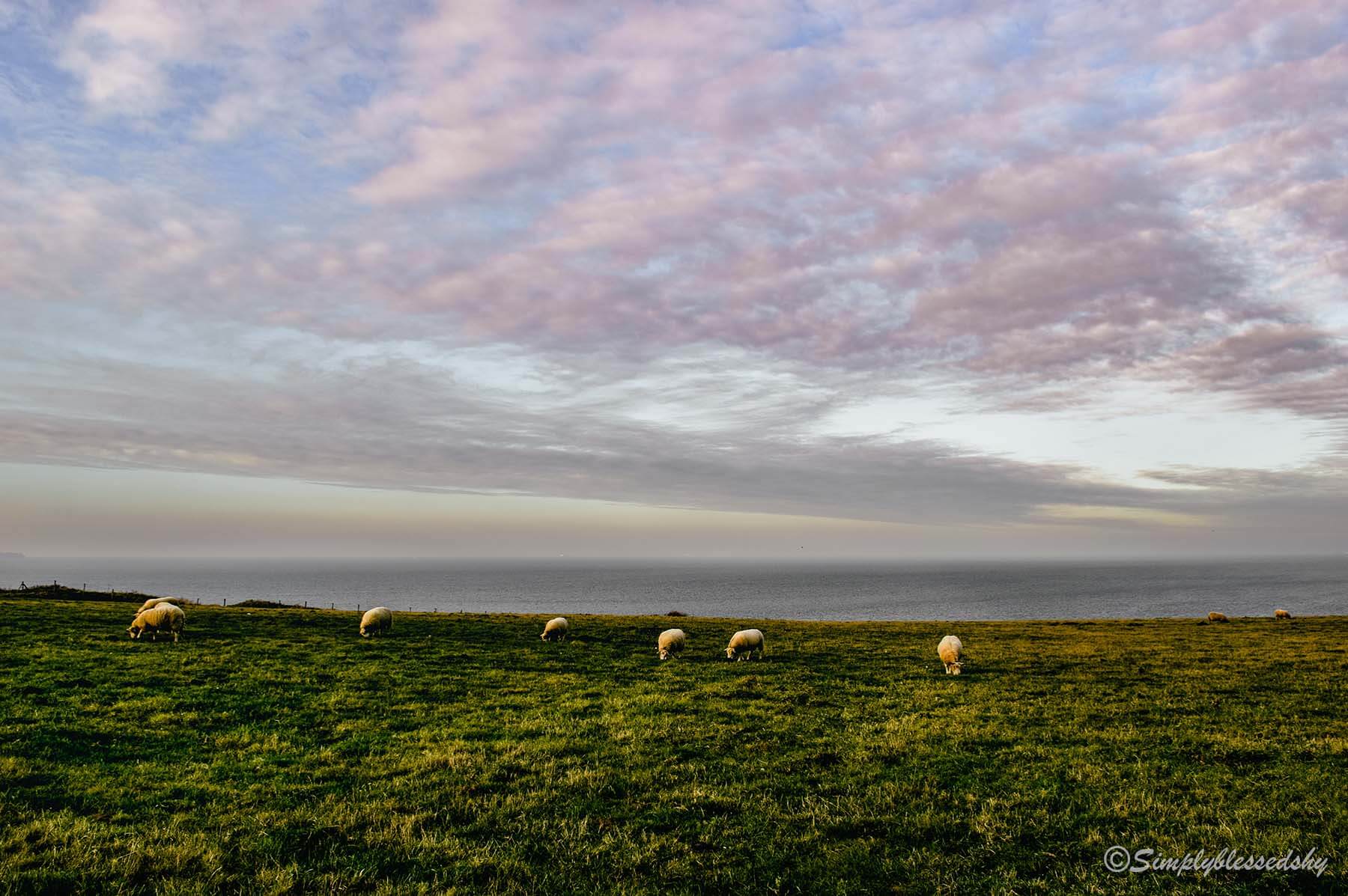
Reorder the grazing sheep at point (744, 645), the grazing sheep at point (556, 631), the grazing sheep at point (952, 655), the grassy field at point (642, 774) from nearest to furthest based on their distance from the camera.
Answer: the grassy field at point (642, 774) → the grazing sheep at point (952, 655) → the grazing sheep at point (744, 645) → the grazing sheep at point (556, 631)

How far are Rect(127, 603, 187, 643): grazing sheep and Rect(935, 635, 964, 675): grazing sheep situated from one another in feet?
112

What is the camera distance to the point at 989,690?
71.5 ft

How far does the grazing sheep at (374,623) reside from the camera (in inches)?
1341

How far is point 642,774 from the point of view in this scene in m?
12.4

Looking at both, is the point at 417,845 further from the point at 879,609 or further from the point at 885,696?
the point at 879,609

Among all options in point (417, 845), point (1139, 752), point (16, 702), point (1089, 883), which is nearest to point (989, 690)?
point (1139, 752)

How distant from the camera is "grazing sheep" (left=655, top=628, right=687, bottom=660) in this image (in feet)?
96.8

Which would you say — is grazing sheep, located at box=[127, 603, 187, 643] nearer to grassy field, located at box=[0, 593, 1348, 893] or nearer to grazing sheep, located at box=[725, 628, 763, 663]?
grassy field, located at box=[0, 593, 1348, 893]

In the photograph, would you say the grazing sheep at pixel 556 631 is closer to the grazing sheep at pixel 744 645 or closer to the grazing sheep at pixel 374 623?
the grazing sheep at pixel 374 623

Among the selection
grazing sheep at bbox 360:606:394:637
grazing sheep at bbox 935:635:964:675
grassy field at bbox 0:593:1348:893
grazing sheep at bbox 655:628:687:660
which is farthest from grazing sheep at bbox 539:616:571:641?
grazing sheep at bbox 935:635:964:675

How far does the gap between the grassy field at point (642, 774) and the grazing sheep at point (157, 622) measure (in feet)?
9.26

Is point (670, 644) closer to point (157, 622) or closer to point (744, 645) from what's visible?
point (744, 645)

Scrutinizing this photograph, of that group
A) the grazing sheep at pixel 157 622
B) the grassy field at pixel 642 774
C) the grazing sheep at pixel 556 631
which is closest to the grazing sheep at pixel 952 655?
the grassy field at pixel 642 774

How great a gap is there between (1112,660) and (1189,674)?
385 cm
